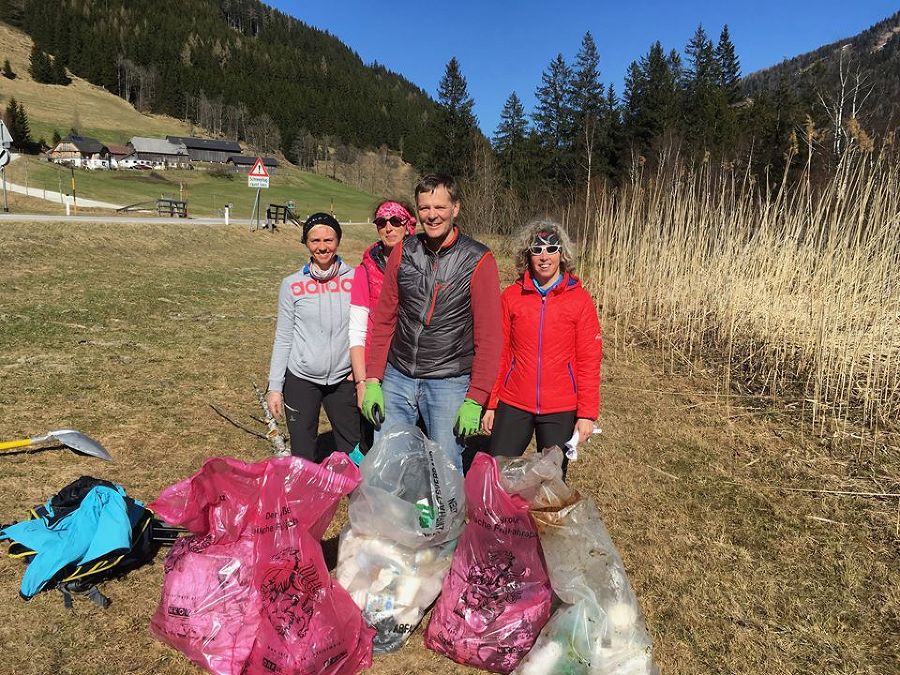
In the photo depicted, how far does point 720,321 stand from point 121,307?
7686 millimetres

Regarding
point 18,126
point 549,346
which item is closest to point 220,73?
point 18,126

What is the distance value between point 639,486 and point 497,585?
1999mm

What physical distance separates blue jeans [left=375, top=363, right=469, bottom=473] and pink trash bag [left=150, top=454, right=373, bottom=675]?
1.76 feet

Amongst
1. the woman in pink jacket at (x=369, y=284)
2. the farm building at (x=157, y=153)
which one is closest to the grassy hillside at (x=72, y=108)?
the farm building at (x=157, y=153)

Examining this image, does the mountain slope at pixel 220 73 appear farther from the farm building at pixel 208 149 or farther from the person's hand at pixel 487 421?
the person's hand at pixel 487 421

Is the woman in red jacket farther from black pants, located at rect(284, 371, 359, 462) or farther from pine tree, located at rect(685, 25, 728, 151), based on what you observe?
pine tree, located at rect(685, 25, 728, 151)

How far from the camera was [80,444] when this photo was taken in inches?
138

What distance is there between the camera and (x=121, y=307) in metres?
7.97

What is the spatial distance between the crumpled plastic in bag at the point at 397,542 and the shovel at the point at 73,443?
2280 millimetres

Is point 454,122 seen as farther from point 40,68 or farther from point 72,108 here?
point 40,68

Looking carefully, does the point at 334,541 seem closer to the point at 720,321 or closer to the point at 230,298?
the point at 720,321

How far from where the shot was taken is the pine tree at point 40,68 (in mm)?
77500

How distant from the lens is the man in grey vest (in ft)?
7.48

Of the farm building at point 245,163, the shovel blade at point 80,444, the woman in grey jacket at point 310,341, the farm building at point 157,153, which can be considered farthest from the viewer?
the farm building at point 245,163
